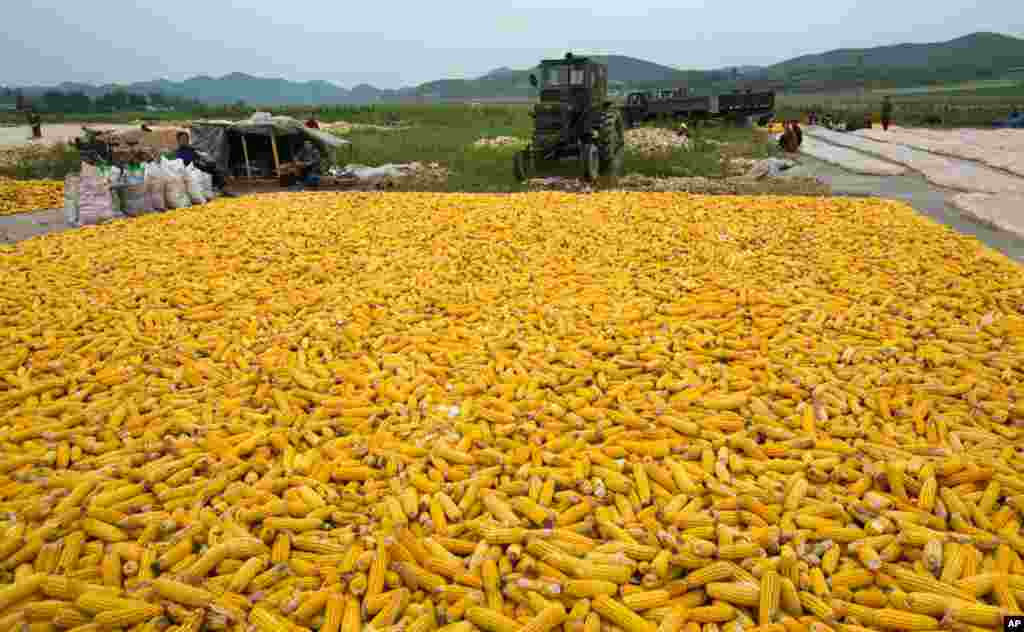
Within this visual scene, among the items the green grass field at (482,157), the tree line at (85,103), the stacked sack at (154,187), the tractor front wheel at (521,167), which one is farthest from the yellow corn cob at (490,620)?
the tree line at (85,103)

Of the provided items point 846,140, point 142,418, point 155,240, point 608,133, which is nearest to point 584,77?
point 608,133

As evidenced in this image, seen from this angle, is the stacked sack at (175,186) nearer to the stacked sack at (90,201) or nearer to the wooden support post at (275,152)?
the stacked sack at (90,201)

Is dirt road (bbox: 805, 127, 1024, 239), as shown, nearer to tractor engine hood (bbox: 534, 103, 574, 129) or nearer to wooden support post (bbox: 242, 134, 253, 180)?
tractor engine hood (bbox: 534, 103, 574, 129)

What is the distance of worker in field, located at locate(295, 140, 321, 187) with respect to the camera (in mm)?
18031

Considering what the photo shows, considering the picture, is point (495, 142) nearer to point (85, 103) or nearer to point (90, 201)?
point (90, 201)

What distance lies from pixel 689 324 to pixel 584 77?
13271mm

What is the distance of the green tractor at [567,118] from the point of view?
53.7ft

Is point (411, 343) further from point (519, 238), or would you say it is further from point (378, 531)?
point (519, 238)

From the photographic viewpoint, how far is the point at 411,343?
5.24m

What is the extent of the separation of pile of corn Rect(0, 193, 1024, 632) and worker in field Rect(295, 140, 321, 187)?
38.1 feet

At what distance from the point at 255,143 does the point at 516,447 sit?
19.1m

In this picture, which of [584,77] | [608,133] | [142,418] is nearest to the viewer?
[142,418]

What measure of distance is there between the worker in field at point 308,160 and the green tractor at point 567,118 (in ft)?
23.1

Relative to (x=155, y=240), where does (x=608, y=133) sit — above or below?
above
